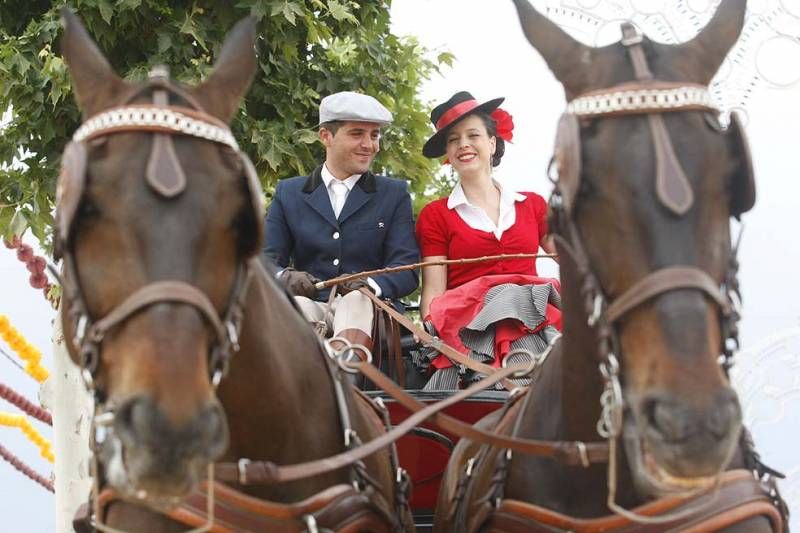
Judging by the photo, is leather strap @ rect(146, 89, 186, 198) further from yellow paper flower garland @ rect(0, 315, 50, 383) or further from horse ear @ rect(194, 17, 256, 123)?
yellow paper flower garland @ rect(0, 315, 50, 383)

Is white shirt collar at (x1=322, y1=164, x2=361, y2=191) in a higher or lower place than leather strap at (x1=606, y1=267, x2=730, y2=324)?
higher

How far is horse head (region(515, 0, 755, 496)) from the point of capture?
250 centimetres

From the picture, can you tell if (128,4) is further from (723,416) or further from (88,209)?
(723,416)

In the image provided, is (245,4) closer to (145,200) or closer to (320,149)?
(320,149)

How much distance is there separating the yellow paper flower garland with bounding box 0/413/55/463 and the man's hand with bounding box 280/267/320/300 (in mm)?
6034

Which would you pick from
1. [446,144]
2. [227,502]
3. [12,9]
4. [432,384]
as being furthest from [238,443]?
[12,9]

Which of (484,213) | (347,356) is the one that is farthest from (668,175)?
(484,213)

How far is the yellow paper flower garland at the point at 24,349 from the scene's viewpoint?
8852 millimetres

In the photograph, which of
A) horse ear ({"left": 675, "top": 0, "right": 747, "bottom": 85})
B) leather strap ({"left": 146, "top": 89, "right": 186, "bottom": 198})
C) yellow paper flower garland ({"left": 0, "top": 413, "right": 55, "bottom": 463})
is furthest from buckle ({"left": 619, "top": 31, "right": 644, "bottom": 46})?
yellow paper flower garland ({"left": 0, "top": 413, "right": 55, "bottom": 463})

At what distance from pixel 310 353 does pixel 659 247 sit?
1.20 m

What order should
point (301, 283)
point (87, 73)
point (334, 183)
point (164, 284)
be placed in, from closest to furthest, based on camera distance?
1. point (164, 284)
2. point (87, 73)
3. point (301, 283)
4. point (334, 183)

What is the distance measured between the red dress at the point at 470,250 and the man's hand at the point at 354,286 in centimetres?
30

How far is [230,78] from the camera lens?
9.91 ft

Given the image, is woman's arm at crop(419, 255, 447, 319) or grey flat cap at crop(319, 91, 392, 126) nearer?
woman's arm at crop(419, 255, 447, 319)
